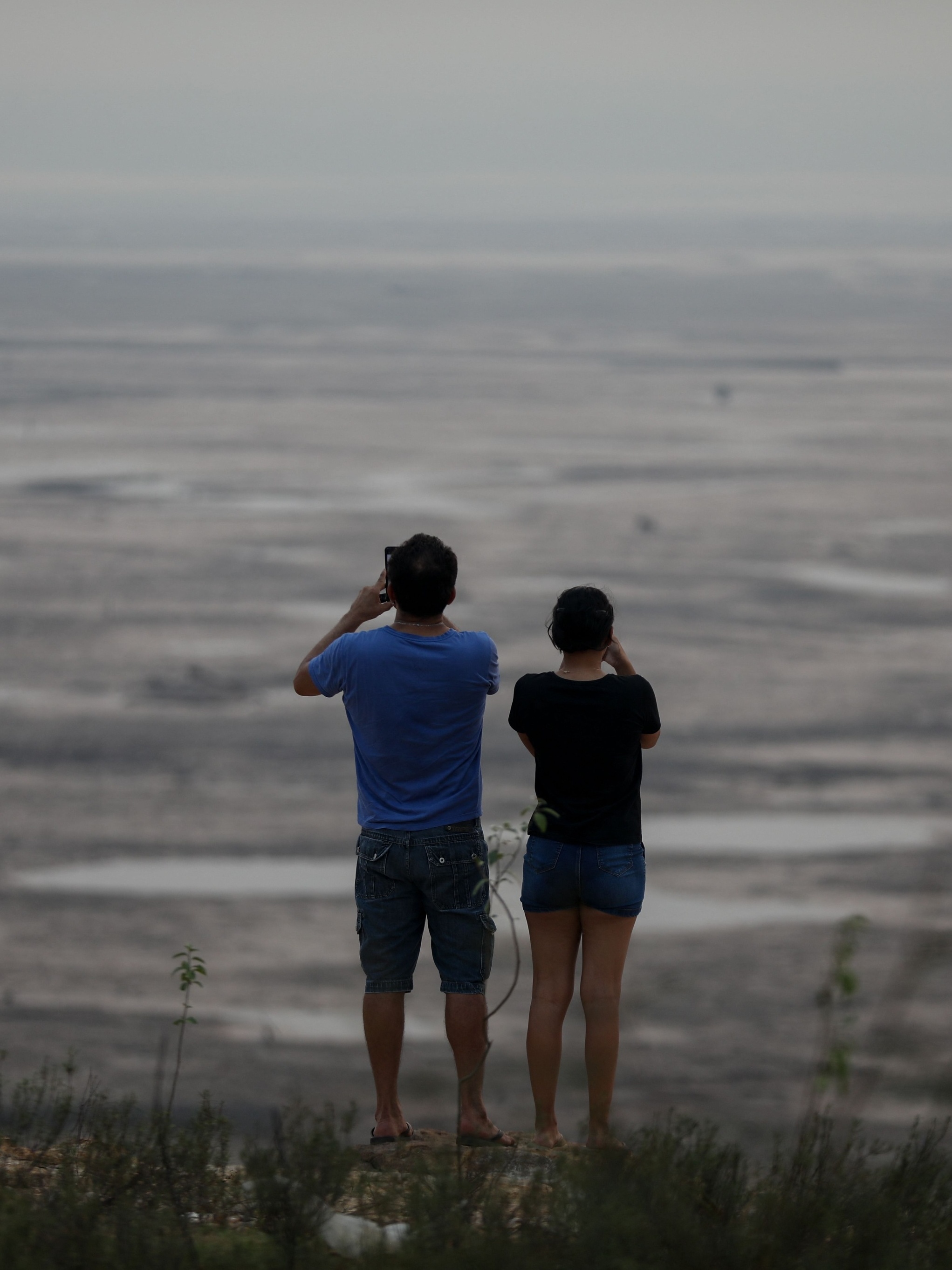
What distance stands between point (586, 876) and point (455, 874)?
12.8 inches

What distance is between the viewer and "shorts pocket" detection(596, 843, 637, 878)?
388 centimetres

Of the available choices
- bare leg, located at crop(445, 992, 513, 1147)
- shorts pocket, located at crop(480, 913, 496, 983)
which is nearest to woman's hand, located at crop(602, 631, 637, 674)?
shorts pocket, located at crop(480, 913, 496, 983)

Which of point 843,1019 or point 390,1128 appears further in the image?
point 390,1128

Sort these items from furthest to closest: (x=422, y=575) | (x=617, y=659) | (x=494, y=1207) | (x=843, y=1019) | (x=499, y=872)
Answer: (x=617, y=659) → (x=422, y=575) → (x=499, y=872) → (x=494, y=1207) → (x=843, y=1019)

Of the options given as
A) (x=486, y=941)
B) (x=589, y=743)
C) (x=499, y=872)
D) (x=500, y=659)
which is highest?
(x=500, y=659)

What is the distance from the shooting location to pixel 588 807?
3.88 metres

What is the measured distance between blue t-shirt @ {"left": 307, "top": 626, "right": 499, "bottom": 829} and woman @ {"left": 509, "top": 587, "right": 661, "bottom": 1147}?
0.44 feet

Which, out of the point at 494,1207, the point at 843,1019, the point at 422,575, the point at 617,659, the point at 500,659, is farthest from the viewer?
the point at 500,659

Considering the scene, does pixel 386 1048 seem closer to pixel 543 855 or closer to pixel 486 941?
pixel 486 941

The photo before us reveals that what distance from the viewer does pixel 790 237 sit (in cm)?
17150

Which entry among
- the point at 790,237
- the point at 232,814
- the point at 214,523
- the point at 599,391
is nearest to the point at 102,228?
the point at 790,237

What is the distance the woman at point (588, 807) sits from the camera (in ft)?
12.6

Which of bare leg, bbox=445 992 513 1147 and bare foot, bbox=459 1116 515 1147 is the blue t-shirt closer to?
bare leg, bbox=445 992 513 1147

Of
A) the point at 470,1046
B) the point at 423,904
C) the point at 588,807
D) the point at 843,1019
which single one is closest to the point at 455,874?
the point at 423,904
